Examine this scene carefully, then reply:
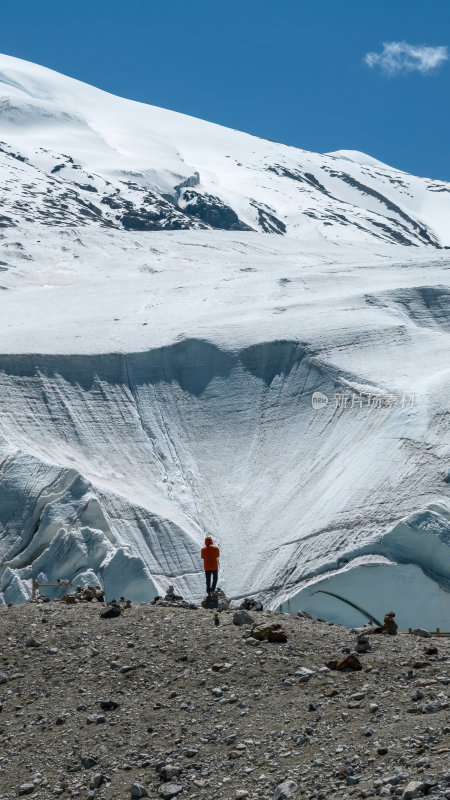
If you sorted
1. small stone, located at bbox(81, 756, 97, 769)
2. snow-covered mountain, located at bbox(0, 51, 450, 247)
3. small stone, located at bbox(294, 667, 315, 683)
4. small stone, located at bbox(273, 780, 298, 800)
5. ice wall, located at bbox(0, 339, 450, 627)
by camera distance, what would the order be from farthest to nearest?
snow-covered mountain, located at bbox(0, 51, 450, 247) < ice wall, located at bbox(0, 339, 450, 627) < small stone, located at bbox(294, 667, 315, 683) < small stone, located at bbox(81, 756, 97, 769) < small stone, located at bbox(273, 780, 298, 800)

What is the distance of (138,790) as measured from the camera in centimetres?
876

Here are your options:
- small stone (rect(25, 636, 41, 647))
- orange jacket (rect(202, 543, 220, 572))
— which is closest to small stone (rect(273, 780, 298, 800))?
small stone (rect(25, 636, 41, 647))

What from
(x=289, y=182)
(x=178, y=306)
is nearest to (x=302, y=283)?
(x=178, y=306)

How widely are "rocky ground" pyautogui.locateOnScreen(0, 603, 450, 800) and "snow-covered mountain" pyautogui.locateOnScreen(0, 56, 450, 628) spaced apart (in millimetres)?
9312

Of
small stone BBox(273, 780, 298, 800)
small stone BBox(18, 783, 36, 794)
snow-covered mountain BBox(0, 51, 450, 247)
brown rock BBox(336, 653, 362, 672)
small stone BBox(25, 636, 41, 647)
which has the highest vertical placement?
snow-covered mountain BBox(0, 51, 450, 247)

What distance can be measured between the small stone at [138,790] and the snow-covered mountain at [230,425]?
40.6ft

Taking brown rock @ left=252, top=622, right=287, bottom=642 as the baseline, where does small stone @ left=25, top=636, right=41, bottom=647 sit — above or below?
below

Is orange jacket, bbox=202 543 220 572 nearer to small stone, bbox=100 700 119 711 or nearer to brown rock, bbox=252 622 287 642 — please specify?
brown rock, bbox=252 622 287 642

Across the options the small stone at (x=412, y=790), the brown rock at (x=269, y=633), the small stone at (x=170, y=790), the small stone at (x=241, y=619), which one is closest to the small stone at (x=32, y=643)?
the small stone at (x=241, y=619)

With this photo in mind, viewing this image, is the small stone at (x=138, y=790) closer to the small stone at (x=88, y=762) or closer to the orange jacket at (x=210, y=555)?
the small stone at (x=88, y=762)

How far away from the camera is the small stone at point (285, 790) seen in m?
8.14

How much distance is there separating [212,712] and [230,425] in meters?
17.3

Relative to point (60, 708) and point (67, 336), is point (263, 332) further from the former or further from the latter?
point (60, 708)

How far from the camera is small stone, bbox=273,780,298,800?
26.7 ft
